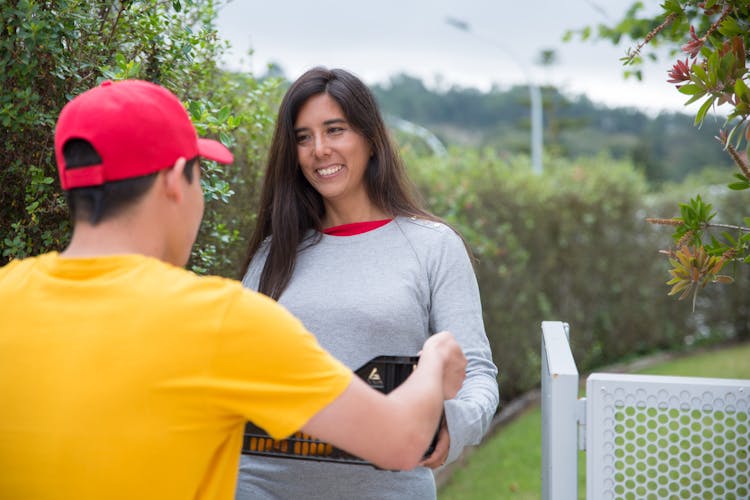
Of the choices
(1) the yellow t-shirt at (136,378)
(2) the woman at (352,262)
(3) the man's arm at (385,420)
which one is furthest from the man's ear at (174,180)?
(2) the woman at (352,262)

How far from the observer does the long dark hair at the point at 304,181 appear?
8.70 ft

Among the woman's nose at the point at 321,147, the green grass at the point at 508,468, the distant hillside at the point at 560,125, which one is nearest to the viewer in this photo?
the woman's nose at the point at 321,147

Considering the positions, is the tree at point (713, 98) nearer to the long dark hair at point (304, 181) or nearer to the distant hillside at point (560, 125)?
the long dark hair at point (304, 181)

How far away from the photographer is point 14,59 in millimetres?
2336

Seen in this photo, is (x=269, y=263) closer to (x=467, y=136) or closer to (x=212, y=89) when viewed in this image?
(x=212, y=89)

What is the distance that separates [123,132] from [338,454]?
2.44 ft

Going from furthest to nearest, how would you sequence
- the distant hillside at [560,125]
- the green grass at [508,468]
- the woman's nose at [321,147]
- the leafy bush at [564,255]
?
the distant hillside at [560,125] < the leafy bush at [564,255] < the green grass at [508,468] < the woman's nose at [321,147]

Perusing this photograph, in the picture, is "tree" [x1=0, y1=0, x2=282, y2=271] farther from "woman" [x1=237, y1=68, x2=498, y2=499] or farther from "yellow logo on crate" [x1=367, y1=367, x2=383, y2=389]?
"yellow logo on crate" [x1=367, y1=367, x2=383, y2=389]

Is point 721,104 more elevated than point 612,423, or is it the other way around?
point 721,104

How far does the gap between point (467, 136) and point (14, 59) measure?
5149 cm

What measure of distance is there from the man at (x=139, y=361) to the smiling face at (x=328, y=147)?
3.76 ft

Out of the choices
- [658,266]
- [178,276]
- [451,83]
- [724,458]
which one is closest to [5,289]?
[178,276]

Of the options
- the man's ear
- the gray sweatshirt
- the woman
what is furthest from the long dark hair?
the man's ear

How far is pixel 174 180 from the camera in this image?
1512 millimetres
